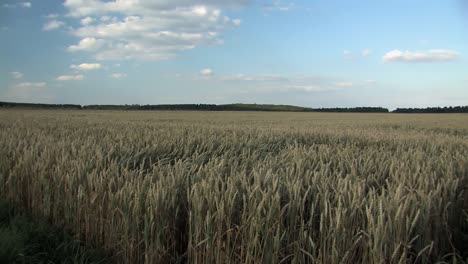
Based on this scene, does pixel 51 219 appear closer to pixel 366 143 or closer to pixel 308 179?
pixel 308 179

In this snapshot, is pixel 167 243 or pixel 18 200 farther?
pixel 18 200

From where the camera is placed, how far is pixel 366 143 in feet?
26.0

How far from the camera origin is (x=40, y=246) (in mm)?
2729

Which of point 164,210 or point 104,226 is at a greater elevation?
point 164,210

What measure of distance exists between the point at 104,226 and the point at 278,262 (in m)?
Answer: 1.38

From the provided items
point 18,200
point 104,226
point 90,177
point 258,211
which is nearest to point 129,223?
point 104,226

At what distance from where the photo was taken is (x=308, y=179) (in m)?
2.53

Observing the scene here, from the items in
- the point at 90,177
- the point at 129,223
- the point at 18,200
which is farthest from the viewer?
the point at 18,200

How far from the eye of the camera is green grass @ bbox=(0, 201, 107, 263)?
2381 millimetres

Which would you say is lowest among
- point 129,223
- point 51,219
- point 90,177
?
point 51,219

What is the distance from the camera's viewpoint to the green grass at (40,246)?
7.81ft

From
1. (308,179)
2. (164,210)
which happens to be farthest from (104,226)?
(308,179)

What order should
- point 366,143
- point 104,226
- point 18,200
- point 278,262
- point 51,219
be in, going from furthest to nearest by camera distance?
point 366,143 → point 18,200 → point 51,219 → point 104,226 → point 278,262

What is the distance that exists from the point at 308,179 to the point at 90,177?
168 cm
